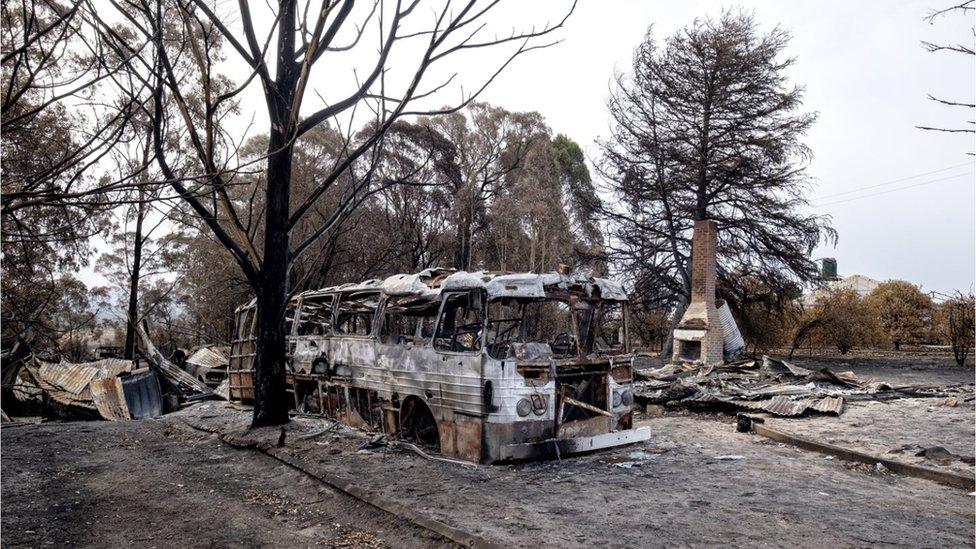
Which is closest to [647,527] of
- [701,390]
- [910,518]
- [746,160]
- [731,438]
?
[910,518]

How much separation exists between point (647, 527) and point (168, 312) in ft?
127

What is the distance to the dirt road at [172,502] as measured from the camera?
17.6 ft

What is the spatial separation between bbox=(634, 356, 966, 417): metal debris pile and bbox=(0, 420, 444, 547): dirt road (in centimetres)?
929

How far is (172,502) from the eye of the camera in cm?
644

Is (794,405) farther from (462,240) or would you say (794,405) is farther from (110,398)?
(462,240)

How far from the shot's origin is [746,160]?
26766mm

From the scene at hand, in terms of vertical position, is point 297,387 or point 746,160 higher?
point 746,160

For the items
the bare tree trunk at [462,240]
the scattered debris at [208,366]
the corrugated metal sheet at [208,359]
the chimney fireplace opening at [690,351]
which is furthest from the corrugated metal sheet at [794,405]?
the bare tree trunk at [462,240]

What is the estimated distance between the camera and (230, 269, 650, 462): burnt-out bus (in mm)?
8008

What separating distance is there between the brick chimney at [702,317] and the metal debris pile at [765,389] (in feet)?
9.65

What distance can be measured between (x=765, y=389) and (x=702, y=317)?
22.8ft

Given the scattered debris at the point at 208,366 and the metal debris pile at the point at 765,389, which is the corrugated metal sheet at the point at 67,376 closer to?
the scattered debris at the point at 208,366

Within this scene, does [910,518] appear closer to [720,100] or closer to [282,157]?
[282,157]

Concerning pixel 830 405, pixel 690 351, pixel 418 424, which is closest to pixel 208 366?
pixel 418 424
